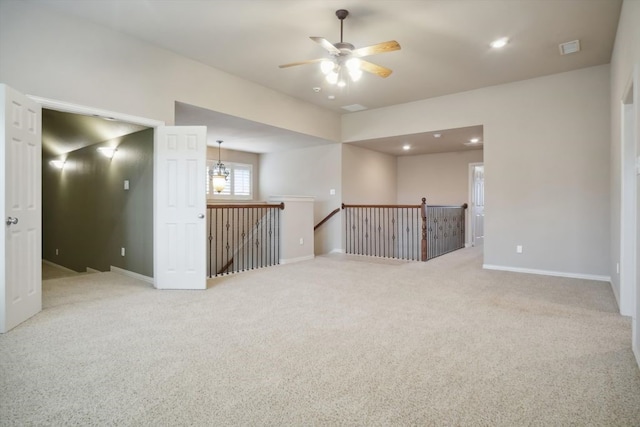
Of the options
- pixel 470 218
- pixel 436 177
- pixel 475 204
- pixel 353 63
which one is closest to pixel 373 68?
pixel 353 63

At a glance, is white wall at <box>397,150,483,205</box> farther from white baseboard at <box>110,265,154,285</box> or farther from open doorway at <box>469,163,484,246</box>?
white baseboard at <box>110,265,154,285</box>

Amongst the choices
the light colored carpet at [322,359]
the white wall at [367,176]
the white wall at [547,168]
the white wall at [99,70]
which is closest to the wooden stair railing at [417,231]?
the white wall at [367,176]

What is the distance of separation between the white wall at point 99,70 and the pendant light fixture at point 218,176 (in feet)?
9.46

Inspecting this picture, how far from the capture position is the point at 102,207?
5762mm

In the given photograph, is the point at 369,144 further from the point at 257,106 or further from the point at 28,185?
the point at 28,185

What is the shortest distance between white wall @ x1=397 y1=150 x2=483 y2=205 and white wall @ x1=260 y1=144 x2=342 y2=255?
286cm

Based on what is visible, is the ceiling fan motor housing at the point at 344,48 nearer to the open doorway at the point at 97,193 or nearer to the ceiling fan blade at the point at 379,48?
the ceiling fan blade at the point at 379,48

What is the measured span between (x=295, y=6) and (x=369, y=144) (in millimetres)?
4635

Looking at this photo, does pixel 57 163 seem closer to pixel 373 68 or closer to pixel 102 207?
pixel 102 207

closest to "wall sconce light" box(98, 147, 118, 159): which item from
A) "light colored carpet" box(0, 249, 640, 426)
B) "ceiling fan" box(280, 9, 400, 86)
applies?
"light colored carpet" box(0, 249, 640, 426)

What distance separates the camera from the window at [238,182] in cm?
912

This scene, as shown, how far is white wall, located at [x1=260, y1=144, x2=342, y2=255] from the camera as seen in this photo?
24.8 ft

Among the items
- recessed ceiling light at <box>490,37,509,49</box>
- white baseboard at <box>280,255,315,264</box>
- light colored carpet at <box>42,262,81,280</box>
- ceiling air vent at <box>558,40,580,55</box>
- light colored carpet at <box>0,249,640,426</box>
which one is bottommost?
light colored carpet at <box>42,262,81,280</box>

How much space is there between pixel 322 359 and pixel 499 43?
13.6 ft
